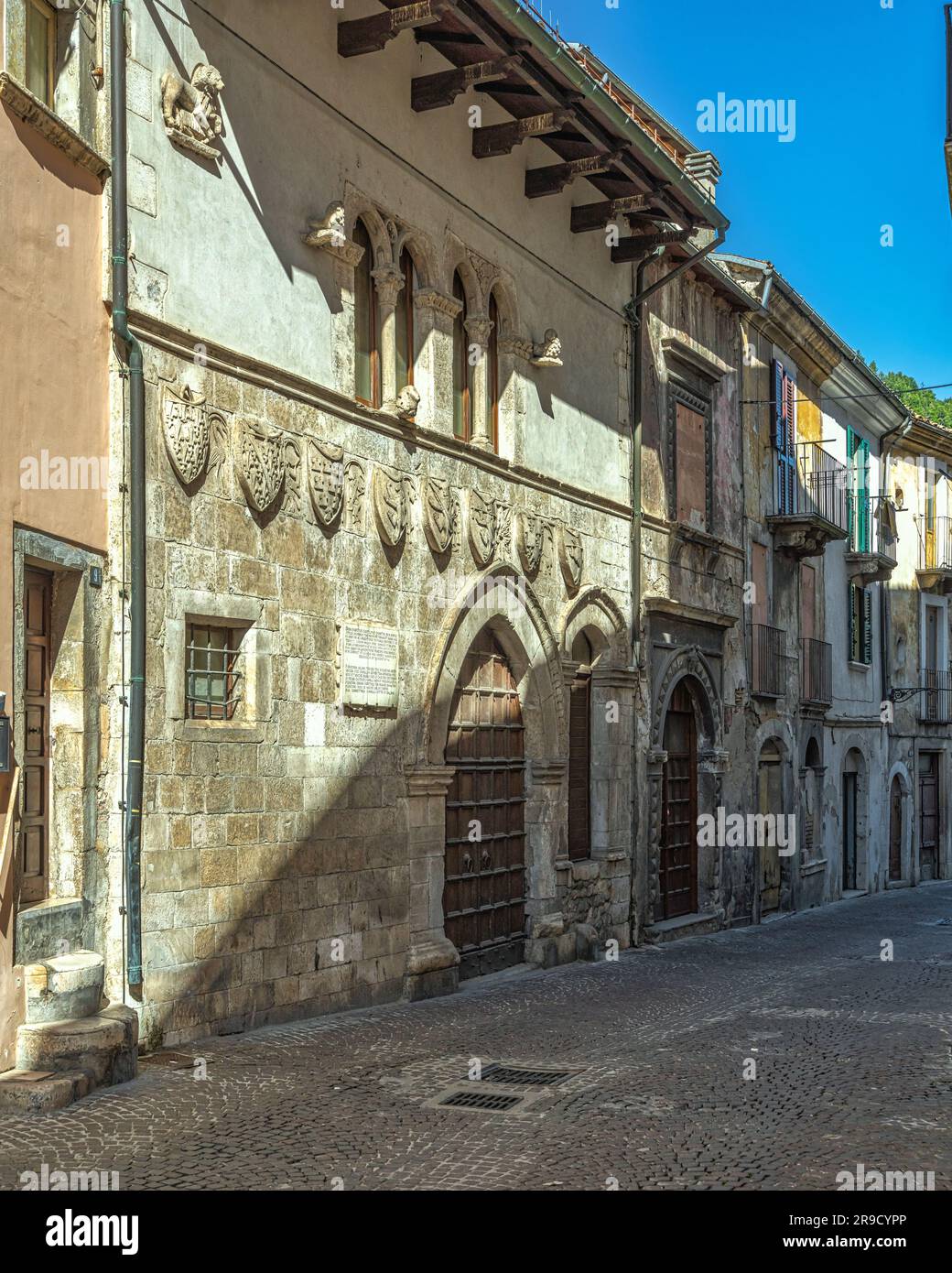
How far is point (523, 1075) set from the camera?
8.77m

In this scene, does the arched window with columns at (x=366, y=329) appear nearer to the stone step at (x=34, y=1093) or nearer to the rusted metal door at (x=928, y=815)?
the stone step at (x=34, y=1093)

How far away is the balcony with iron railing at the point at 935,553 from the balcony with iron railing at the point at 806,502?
6.14m

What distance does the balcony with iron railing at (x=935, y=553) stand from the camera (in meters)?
31.3

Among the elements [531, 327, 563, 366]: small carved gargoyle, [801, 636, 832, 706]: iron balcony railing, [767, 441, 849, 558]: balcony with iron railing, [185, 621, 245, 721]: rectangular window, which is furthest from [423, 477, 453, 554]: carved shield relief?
[801, 636, 832, 706]: iron balcony railing

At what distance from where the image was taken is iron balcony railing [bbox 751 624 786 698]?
2084 centimetres

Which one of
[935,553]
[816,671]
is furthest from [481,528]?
[935,553]

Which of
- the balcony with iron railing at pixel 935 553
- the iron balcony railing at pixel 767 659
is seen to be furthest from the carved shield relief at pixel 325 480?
the balcony with iron railing at pixel 935 553

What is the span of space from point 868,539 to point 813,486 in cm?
413

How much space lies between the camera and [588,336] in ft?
51.4

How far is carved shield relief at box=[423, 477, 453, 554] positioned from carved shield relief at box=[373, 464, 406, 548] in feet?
1.16

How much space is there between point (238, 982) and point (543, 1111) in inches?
102

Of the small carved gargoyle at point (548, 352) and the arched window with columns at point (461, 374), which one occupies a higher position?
the small carved gargoyle at point (548, 352)

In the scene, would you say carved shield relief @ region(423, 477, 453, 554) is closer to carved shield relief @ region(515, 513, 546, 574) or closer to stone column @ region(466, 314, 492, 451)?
stone column @ region(466, 314, 492, 451)
